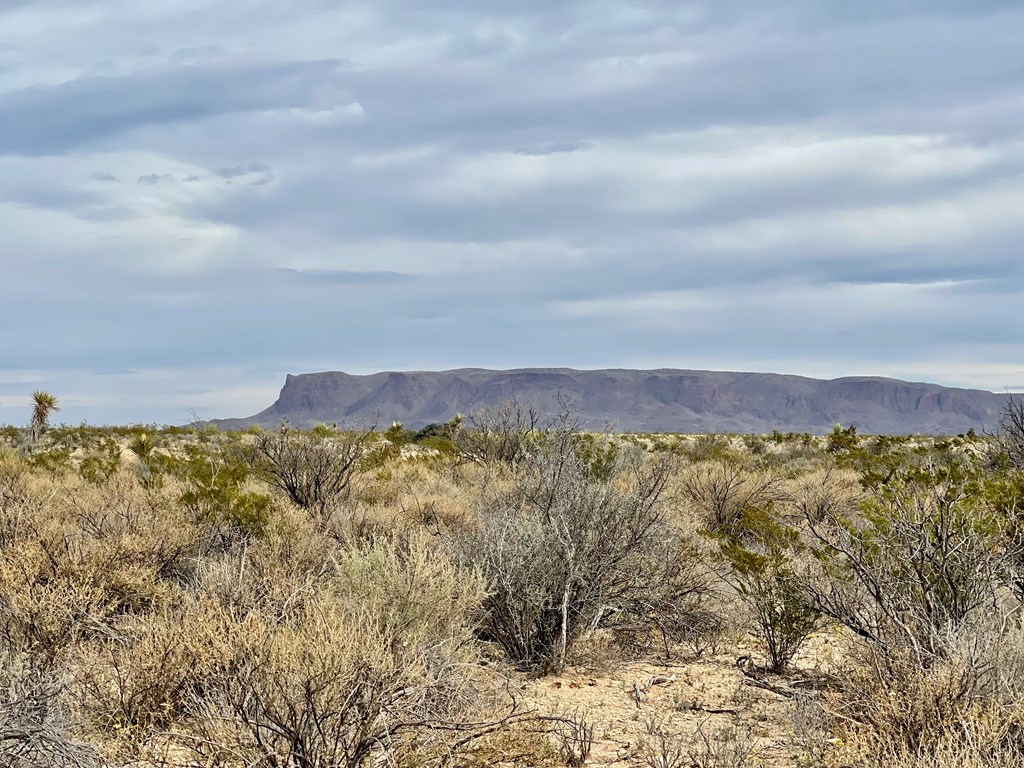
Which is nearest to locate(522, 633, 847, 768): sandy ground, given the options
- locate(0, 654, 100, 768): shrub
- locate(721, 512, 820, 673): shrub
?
locate(721, 512, 820, 673): shrub

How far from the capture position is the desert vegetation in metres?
4.24

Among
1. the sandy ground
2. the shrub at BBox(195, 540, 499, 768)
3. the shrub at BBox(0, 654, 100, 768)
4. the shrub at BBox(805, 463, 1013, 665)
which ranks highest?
the shrub at BBox(805, 463, 1013, 665)

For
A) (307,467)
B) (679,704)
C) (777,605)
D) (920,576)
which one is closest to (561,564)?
(679,704)

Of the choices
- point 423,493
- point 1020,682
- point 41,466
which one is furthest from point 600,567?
point 41,466

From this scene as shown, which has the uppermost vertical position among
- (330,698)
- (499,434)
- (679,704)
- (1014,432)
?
(1014,432)

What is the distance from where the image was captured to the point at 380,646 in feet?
14.2

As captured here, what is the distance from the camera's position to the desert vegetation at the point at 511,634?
13.9ft

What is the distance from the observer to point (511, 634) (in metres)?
7.19

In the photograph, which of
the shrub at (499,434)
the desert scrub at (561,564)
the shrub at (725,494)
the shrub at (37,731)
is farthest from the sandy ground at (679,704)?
the shrub at (499,434)

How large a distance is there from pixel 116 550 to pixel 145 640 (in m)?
2.61

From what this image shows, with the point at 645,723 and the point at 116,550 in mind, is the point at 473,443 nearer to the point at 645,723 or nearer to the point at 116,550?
the point at 116,550

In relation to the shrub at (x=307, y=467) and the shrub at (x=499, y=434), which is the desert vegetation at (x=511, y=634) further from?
the shrub at (x=499, y=434)

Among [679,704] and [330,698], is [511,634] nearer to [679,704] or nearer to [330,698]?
[679,704]

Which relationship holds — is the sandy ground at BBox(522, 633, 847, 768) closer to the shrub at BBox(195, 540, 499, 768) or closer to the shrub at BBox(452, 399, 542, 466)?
the shrub at BBox(195, 540, 499, 768)
